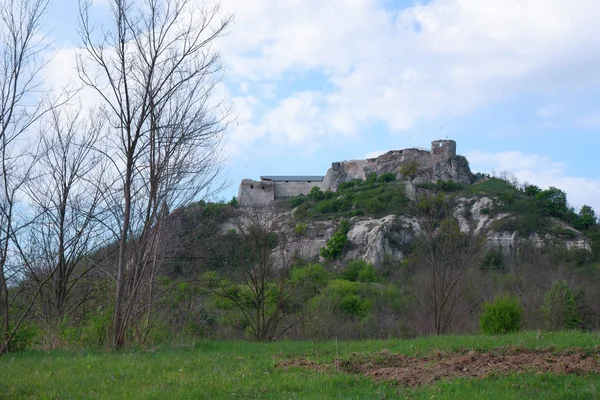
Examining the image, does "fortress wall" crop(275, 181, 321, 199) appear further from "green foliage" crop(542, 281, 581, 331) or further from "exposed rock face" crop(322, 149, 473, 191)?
"green foliage" crop(542, 281, 581, 331)

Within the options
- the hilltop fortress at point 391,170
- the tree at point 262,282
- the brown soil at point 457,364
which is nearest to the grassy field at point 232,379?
the brown soil at point 457,364

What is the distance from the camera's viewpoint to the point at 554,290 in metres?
20.1

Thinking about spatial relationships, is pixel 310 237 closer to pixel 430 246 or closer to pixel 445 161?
pixel 445 161

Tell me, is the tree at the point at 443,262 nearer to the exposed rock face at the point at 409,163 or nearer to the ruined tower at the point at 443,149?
the exposed rock face at the point at 409,163

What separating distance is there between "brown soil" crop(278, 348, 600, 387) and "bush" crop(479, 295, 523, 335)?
25.8 feet

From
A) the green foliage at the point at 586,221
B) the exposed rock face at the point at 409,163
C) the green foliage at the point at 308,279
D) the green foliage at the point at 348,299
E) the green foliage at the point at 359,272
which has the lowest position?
the green foliage at the point at 348,299

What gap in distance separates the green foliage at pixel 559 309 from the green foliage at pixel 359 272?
24.0 meters

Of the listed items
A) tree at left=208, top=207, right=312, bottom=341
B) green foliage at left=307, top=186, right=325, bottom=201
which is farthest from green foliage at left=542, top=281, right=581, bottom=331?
green foliage at left=307, top=186, right=325, bottom=201

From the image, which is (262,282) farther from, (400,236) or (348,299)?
(400,236)

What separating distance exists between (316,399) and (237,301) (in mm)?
13152

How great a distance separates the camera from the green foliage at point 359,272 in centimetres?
4484

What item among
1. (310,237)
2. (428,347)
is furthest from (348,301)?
(310,237)

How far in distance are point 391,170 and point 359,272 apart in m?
33.0

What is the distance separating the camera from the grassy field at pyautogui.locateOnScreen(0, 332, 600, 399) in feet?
22.5
